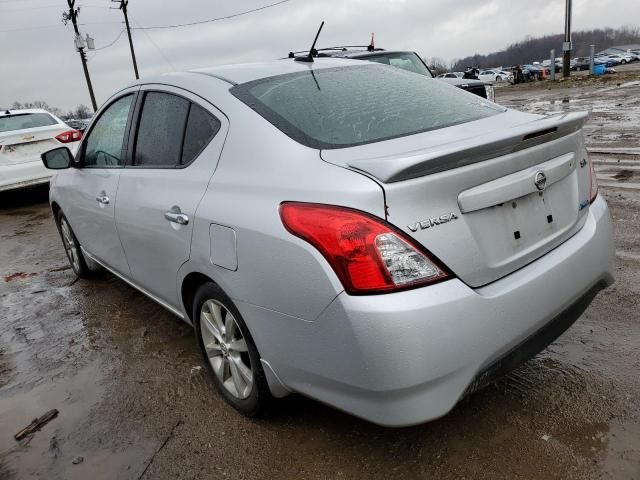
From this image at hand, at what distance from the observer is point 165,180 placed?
8.92 feet

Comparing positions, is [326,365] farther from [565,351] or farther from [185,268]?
[565,351]

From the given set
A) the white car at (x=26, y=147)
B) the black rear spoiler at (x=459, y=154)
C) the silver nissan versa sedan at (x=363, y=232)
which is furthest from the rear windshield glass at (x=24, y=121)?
the black rear spoiler at (x=459, y=154)

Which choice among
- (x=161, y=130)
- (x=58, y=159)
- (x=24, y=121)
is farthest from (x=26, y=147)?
(x=161, y=130)

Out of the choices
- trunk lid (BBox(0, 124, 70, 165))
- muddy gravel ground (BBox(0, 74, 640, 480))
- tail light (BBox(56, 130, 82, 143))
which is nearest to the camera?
A: muddy gravel ground (BBox(0, 74, 640, 480))

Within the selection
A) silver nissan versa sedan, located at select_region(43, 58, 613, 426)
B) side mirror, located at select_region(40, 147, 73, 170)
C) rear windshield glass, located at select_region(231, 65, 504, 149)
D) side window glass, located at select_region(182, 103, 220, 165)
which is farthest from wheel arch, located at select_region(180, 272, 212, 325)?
side mirror, located at select_region(40, 147, 73, 170)

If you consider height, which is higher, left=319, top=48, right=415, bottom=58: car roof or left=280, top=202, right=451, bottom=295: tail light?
left=319, top=48, right=415, bottom=58: car roof

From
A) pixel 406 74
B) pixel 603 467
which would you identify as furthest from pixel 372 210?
pixel 406 74

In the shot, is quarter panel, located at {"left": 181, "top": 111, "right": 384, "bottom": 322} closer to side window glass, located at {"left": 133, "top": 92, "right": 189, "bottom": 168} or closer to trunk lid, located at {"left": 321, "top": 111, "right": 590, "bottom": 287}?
trunk lid, located at {"left": 321, "top": 111, "right": 590, "bottom": 287}

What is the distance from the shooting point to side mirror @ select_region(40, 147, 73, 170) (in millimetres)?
3918

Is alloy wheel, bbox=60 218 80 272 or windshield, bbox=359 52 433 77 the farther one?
windshield, bbox=359 52 433 77

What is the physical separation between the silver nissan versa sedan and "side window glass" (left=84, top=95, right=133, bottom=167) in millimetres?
546

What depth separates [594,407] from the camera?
2342mm

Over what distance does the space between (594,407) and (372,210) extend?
147cm

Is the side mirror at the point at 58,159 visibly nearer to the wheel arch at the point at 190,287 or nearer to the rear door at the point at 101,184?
the rear door at the point at 101,184
